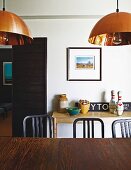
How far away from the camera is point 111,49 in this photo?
3.42m

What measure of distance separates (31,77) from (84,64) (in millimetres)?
905

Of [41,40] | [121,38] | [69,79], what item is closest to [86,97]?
[69,79]

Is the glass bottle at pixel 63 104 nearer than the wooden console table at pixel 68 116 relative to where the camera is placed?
No

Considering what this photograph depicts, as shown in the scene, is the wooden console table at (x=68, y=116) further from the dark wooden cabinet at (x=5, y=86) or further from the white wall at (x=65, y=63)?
the dark wooden cabinet at (x=5, y=86)

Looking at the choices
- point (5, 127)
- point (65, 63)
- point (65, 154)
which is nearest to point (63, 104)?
point (65, 63)

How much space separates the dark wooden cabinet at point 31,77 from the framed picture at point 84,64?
0.43 meters

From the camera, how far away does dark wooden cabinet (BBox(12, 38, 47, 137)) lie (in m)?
3.40

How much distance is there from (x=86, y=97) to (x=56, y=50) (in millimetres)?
930

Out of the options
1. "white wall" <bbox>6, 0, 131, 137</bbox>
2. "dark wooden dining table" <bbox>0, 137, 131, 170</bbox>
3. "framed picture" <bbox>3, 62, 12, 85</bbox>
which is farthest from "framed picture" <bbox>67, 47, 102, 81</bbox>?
"framed picture" <bbox>3, 62, 12, 85</bbox>

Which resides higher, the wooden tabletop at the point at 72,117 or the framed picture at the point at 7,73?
the framed picture at the point at 7,73

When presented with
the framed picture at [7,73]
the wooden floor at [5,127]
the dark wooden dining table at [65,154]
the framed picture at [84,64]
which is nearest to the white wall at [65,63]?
the framed picture at [84,64]

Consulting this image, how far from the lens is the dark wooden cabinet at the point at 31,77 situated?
340cm

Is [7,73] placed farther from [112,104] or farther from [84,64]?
[112,104]

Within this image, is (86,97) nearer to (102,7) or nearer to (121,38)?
(102,7)
